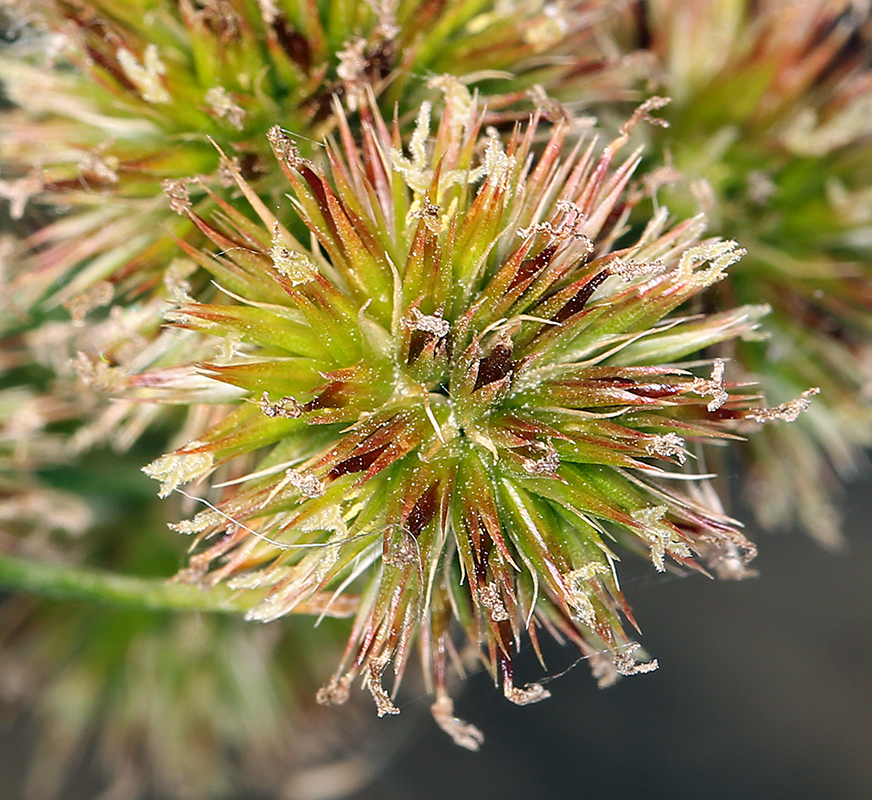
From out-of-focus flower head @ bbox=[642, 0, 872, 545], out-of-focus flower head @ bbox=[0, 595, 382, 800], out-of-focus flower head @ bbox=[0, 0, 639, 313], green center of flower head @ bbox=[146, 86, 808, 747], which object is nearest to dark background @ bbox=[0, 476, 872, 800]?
out-of-focus flower head @ bbox=[0, 595, 382, 800]

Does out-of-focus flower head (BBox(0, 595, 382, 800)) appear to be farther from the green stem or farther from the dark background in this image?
the dark background

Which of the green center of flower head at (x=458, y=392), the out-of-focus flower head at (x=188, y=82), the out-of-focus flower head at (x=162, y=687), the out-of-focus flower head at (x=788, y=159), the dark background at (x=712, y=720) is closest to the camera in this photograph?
the green center of flower head at (x=458, y=392)

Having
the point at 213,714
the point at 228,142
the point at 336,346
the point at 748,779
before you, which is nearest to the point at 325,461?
the point at 336,346

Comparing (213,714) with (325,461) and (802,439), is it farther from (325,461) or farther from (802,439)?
(802,439)

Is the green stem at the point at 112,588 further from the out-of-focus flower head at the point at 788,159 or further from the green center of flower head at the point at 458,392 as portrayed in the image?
the out-of-focus flower head at the point at 788,159

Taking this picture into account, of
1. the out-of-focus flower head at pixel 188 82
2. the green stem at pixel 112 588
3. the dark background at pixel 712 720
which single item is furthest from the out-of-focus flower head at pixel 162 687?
the out-of-focus flower head at pixel 188 82

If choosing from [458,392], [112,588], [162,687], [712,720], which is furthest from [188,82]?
[712,720]
